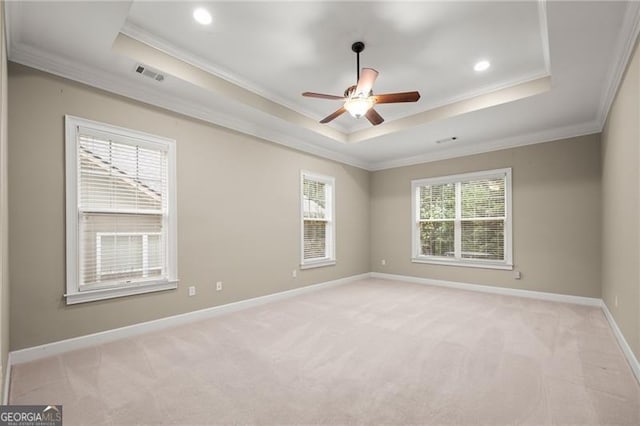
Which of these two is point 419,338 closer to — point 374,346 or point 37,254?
point 374,346

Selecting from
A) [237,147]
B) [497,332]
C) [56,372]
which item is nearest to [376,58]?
[237,147]

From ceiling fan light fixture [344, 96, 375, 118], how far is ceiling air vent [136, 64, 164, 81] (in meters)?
2.04

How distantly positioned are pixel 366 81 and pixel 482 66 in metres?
1.67

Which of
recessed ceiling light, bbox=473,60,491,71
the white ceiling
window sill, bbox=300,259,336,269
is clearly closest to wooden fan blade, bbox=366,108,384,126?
the white ceiling

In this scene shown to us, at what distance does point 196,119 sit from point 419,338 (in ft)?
12.6

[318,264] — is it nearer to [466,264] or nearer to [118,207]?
[466,264]

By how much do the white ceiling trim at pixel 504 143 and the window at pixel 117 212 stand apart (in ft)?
15.6

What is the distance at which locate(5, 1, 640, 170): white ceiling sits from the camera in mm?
2506

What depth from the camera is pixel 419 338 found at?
126 inches

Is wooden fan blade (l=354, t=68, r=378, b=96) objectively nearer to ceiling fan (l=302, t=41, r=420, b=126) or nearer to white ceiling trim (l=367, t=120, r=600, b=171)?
ceiling fan (l=302, t=41, r=420, b=126)

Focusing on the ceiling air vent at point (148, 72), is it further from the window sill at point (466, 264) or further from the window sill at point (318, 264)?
the window sill at point (466, 264)

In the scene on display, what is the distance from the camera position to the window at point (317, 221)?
219 inches

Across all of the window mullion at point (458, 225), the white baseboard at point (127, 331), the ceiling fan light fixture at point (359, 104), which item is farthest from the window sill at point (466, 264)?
the ceiling fan light fixture at point (359, 104)

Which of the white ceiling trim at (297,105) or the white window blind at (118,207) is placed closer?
the white ceiling trim at (297,105)
